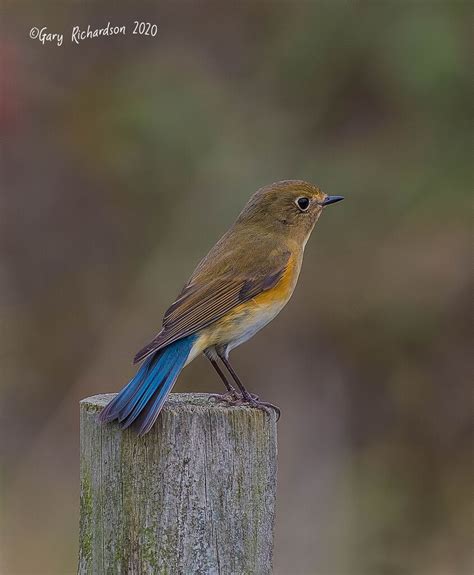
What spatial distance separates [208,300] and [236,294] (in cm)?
17

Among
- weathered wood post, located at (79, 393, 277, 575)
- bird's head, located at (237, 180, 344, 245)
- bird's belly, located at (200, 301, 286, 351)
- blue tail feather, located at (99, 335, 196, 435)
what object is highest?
bird's head, located at (237, 180, 344, 245)

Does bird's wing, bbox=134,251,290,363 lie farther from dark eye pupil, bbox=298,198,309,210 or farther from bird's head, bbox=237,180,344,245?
dark eye pupil, bbox=298,198,309,210

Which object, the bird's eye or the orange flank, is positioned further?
the bird's eye

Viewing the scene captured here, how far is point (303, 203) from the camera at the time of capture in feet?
15.9

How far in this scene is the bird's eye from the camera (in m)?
4.84

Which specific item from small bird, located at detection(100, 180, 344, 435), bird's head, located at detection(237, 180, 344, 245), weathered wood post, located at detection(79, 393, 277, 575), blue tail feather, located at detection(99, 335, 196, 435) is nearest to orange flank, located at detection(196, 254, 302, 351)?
small bird, located at detection(100, 180, 344, 435)

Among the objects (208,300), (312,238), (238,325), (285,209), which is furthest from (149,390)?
(312,238)

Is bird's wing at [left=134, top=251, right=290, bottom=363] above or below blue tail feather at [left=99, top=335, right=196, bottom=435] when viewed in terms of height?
above

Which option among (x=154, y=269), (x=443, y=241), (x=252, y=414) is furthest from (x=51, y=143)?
(x=252, y=414)

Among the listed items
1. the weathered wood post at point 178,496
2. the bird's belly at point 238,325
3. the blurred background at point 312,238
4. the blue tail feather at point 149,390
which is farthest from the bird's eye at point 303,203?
the blurred background at point 312,238

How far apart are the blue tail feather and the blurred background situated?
3.13 m

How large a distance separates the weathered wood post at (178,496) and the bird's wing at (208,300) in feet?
2.17

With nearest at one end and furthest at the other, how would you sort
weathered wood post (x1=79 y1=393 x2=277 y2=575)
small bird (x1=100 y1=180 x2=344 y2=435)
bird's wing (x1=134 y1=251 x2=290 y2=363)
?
weathered wood post (x1=79 y1=393 x2=277 y2=575), small bird (x1=100 y1=180 x2=344 y2=435), bird's wing (x1=134 y1=251 x2=290 y2=363)

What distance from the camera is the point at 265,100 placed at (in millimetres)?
7531
